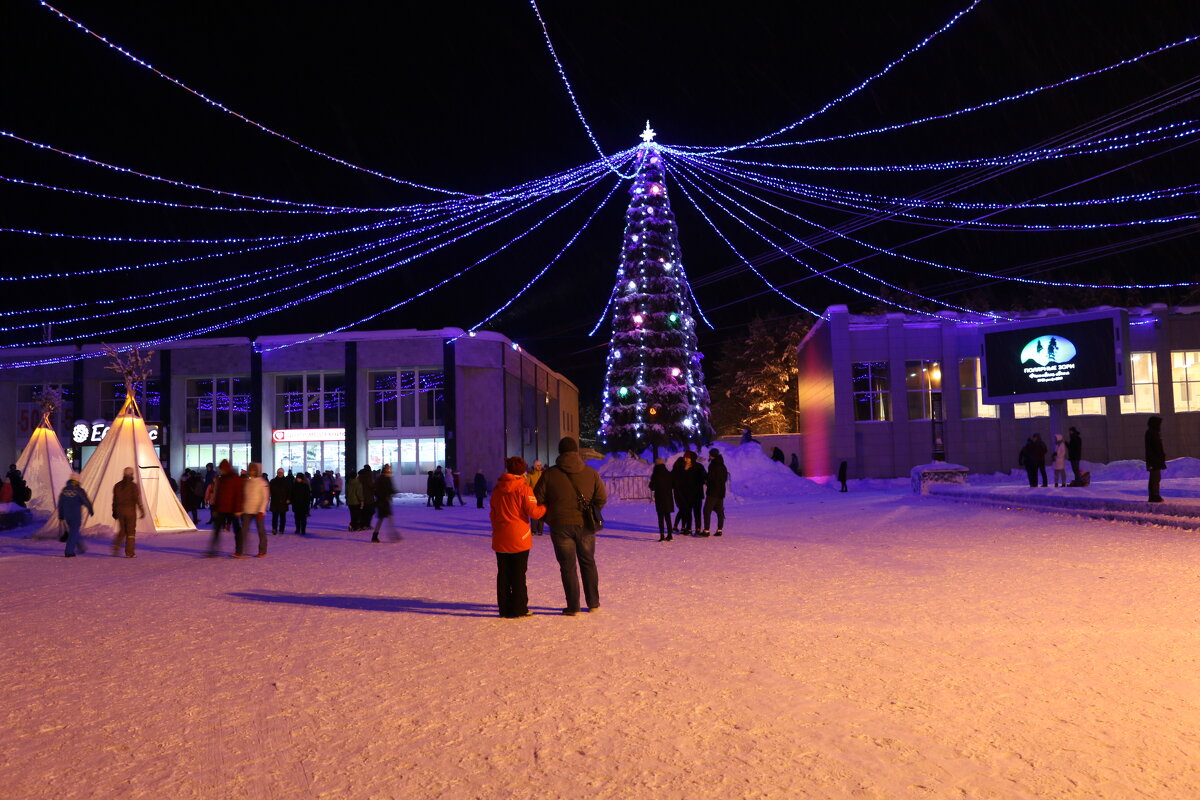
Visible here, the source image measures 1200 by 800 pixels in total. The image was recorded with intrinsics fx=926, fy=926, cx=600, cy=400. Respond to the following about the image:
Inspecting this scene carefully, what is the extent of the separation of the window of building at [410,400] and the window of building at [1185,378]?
101ft

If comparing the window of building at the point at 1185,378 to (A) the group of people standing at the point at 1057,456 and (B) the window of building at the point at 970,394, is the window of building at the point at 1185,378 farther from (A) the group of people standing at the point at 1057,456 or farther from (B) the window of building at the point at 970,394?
(A) the group of people standing at the point at 1057,456

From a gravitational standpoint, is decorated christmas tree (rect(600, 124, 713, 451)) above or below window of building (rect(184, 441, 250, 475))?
above

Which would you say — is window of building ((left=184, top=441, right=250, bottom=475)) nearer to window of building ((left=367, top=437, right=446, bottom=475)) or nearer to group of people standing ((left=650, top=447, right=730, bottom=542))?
window of building ((left=367, top=437, right=446, bottom=475))

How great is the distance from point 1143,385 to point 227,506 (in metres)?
37.0

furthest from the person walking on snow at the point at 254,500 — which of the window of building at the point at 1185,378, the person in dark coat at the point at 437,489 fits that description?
the window of building at the point at 1185,378

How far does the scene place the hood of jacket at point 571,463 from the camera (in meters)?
8.11

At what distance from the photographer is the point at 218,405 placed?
140ft

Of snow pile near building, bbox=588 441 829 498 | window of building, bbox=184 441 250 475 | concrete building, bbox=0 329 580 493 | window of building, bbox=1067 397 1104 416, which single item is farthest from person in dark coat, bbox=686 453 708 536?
window of building, bbox=184 441 250 475

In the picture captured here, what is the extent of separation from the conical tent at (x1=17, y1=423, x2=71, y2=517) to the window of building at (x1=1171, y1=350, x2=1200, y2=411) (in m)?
40.8

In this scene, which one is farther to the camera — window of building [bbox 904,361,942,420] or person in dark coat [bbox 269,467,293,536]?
window of building [bbox 904,361,942,420]

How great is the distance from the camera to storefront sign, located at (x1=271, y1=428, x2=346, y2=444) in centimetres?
4122

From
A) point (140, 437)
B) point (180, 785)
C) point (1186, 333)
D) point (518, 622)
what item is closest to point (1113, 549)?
point (518, 622)

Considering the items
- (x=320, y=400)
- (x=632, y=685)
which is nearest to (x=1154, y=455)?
(x=632, y=685)

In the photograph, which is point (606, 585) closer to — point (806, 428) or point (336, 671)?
point (336, 671)
